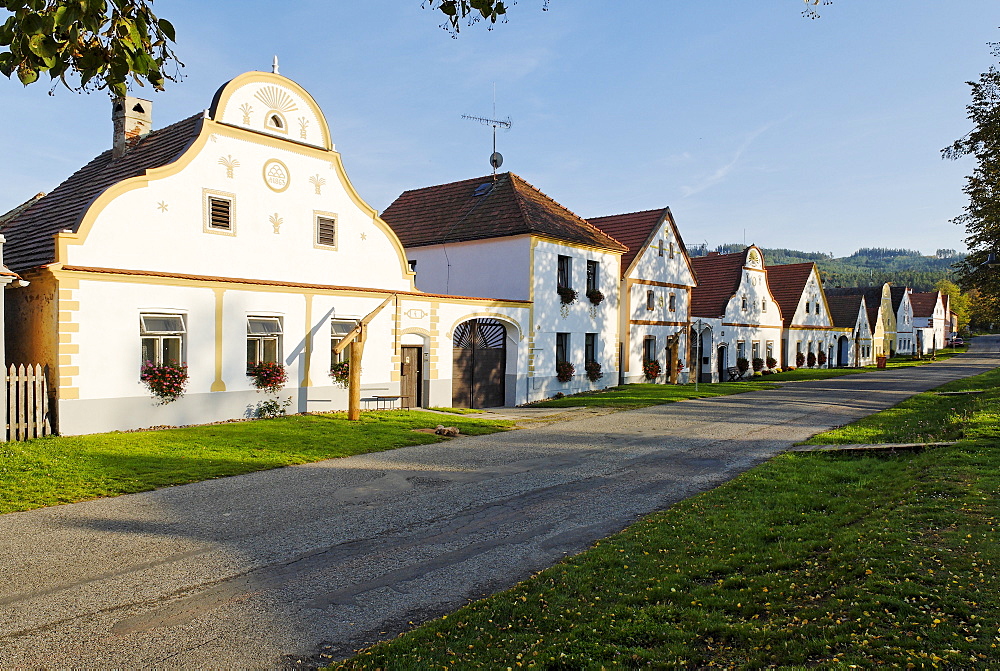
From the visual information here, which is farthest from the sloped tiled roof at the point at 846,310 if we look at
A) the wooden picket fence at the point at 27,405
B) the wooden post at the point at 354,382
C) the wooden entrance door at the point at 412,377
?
the wooden picket fence at the point at 27,405

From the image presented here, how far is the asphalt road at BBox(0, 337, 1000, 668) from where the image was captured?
18.2ft

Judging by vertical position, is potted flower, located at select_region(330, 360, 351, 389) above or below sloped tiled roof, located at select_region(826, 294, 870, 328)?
below

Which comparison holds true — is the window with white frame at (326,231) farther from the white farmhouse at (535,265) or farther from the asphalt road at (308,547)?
the asphalt road at (308,547)

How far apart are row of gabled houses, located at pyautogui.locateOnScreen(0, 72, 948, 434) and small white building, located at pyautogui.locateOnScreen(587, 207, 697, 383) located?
13 cm

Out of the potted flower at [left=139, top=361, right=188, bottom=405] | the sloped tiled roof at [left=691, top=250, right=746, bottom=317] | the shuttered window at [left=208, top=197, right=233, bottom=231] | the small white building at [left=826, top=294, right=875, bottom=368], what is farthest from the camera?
the small white building at [left=826, top=294, right=875, bottom=368]

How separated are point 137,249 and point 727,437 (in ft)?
48.0

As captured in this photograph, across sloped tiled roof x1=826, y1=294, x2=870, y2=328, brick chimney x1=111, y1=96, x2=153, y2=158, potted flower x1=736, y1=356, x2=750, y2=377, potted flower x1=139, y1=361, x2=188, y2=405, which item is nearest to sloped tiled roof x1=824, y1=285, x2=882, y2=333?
sloped tiled roof x1=826, y1=294, x2=870, y2=328

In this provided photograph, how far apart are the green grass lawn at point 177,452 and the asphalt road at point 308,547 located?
598 millimetres

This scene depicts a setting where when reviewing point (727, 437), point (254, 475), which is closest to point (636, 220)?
point (727, 437)

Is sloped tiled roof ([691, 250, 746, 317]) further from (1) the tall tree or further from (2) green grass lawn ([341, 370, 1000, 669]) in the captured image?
(2) green grass lawn ([341, 370, 1000, 669])

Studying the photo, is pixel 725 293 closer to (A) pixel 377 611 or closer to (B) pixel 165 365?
(B) pixel 165 365

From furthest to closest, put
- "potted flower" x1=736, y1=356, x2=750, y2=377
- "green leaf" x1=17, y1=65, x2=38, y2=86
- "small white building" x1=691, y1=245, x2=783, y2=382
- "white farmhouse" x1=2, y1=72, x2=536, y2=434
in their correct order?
"potted flower" x1=736, y1=356, x2=750, y2=377 → "small white building" x1=691, y1=245, x2=783, y2=382 → "white farmhouse" x1=2, y1=72, x2=536, y2=434 → "green leaf" x1=17, y1=65, x2=38, y2=86

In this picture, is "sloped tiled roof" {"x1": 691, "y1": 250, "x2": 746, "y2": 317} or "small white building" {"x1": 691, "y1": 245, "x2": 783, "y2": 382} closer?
"small white building" {"x1": 691, "y1": 245, "x2": 783, "y2": 382}

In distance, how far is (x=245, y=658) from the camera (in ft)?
16.9
